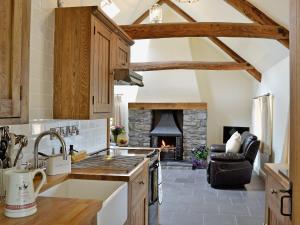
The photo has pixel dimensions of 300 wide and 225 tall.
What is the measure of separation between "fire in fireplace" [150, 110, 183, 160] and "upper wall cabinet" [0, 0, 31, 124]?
6.86 meters

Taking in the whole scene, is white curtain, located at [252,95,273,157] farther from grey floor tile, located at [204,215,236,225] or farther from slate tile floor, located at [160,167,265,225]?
grey floor tile, located at [204,215,236,225]

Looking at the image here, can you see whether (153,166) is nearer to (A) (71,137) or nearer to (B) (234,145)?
(A) (71,137)

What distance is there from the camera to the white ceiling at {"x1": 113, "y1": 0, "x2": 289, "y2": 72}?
13.4 feet

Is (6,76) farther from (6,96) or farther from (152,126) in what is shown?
(152,126)

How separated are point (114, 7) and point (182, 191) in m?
3.48

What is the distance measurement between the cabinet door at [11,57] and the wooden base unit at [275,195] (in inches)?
58.4

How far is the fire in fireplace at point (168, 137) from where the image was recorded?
321 inches

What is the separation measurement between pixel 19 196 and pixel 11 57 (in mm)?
600

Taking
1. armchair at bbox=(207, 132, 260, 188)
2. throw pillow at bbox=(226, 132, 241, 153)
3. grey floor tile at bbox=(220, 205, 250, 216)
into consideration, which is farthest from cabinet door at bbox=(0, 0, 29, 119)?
throw pillow at bbox=(226, 132, 241, 153)

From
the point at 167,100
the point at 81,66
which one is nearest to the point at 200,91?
the point at 167,100

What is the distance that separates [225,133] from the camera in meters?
8.29

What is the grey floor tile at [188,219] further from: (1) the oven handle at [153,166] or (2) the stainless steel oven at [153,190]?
(1) the oven handle at [153,166]

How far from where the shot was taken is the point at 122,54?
10.8 feet

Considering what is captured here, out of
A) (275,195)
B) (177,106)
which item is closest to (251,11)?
(275,195)
